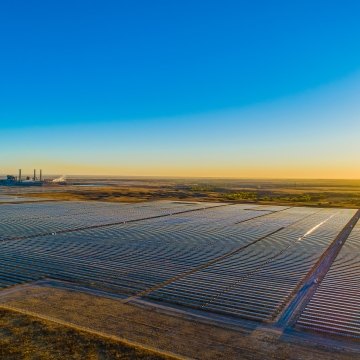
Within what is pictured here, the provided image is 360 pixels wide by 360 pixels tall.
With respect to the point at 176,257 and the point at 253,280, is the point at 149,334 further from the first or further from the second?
the point at 176,257

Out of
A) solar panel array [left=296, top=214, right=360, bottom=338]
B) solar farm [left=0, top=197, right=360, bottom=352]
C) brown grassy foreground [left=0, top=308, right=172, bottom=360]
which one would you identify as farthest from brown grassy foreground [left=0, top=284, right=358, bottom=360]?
solar panel array [left=296, top=214, right=360, bottom=338]

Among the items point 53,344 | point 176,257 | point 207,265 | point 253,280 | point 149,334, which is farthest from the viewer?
point 176,257

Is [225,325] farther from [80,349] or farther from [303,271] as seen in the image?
[303,271]

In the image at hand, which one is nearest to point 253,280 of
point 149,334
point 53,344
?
point 149,334

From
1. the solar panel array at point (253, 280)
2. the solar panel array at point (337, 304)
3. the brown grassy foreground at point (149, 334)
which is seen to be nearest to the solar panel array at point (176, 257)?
the solar panel array at point (253, 280)

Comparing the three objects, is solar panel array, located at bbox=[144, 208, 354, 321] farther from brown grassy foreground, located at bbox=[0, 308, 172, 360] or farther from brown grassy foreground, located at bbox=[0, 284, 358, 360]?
brown grassy foreground, located at bbox=[0, 308, 172, 360]

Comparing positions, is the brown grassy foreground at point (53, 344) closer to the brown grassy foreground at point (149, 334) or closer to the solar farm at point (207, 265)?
the brown grassy foreground at point (149, 334)

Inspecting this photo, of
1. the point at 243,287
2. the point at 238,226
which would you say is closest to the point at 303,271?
the point at 243,287
